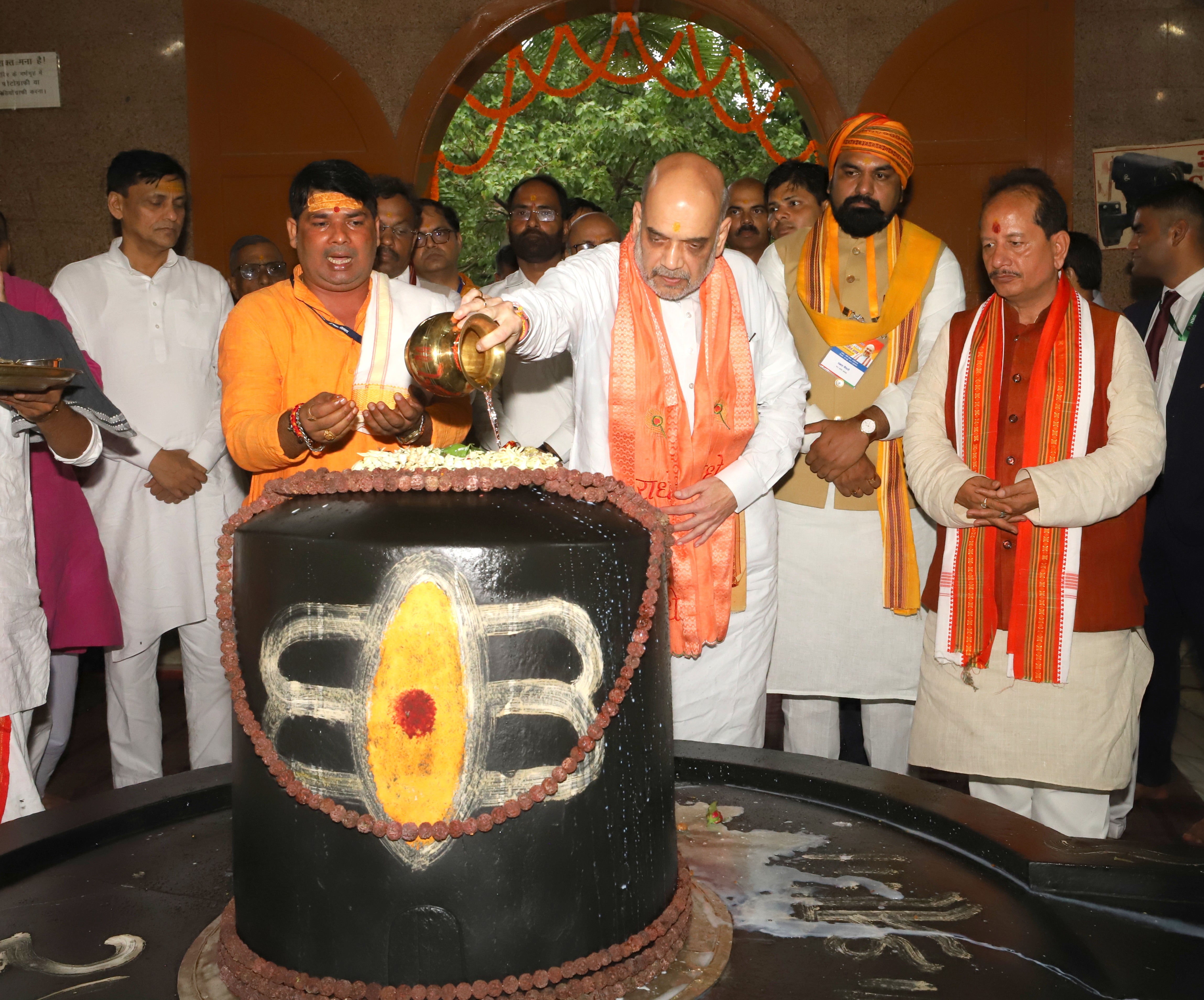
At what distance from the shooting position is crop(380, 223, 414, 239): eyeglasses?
12.9 feet

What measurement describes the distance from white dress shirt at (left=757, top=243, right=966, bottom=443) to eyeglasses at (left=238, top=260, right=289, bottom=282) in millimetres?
2264

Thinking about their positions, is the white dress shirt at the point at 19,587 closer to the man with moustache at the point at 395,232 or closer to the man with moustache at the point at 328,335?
the man with moustache at the point at 328,335

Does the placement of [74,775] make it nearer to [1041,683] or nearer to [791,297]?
[791,297]

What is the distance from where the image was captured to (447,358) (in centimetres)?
182

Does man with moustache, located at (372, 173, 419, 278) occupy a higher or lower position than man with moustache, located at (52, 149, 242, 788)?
higher

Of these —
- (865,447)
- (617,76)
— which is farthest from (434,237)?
(617,76)

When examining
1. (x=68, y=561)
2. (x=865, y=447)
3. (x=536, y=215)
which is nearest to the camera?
(x=865, y=447)

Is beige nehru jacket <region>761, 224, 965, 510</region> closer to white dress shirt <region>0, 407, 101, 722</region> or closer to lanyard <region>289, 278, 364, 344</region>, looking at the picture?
lanyard <region>289, 278, 364, 344</region>

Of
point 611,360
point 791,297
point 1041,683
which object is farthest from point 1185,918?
point 791,297

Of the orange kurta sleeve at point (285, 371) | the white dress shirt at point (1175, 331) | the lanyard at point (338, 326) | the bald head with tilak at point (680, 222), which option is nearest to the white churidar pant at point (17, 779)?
the orange kurta sleeve at point (285, 371)

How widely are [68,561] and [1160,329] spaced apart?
3.61 meters

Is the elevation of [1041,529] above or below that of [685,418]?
below

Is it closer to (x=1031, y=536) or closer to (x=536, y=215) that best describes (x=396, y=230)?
(x=536, y=215)

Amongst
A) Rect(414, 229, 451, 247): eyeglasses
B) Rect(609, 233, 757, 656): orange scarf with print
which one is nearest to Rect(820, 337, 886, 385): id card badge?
Rect(609, 233, 757, 656): orange scarf with print
